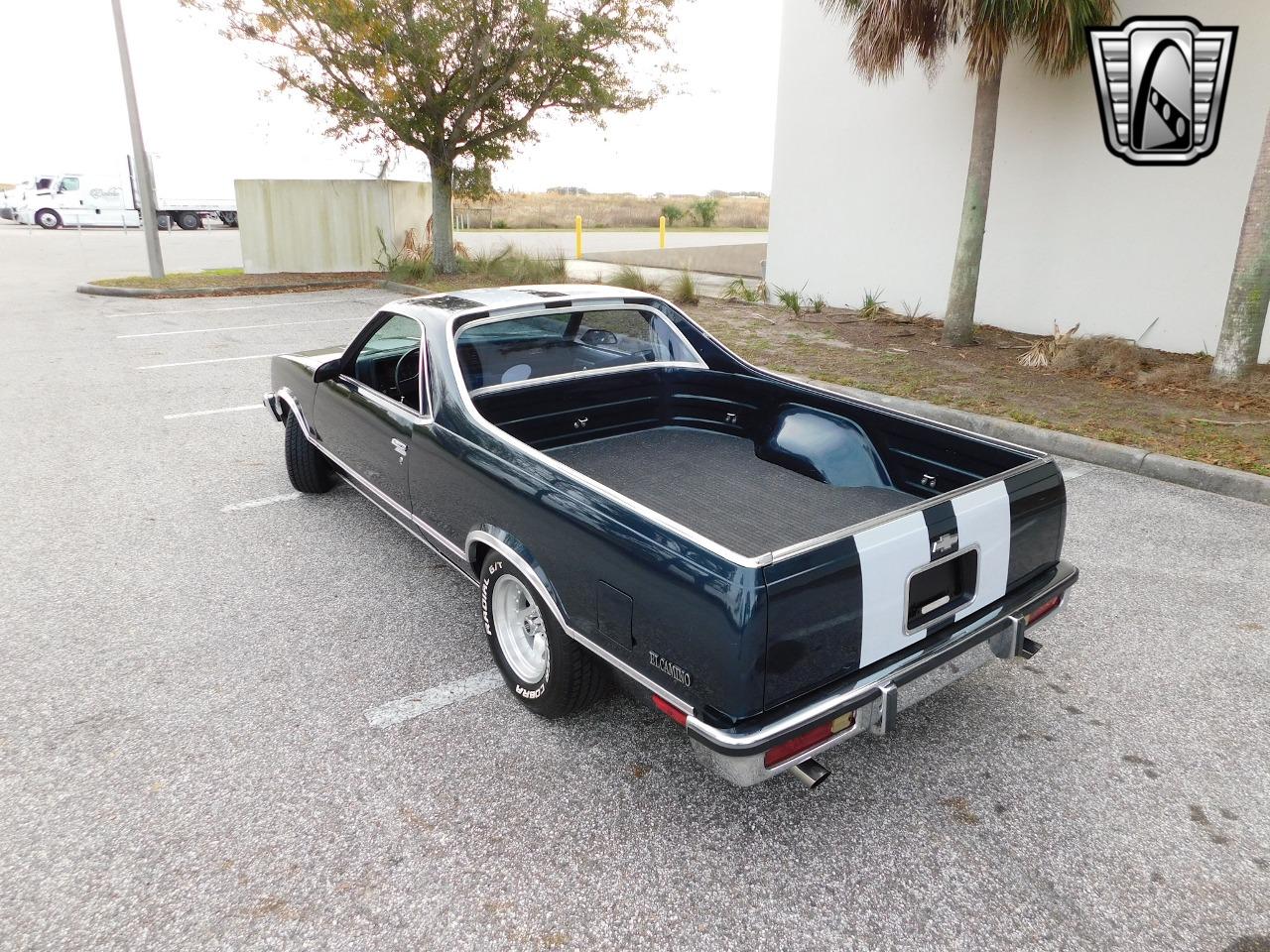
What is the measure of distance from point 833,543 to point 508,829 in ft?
4.30

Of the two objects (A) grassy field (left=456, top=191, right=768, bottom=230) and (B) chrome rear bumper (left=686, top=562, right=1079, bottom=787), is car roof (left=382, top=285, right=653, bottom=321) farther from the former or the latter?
(A) grassy field (left=456, top=191, right=768, bottom=230)

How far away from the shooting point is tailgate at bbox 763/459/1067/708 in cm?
220

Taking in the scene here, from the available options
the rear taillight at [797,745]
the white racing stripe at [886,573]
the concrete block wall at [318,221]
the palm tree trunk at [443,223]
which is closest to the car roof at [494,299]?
the white racing stripe at [886,573]

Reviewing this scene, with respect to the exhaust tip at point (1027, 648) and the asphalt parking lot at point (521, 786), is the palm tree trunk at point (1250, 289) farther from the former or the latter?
the exhaust tip at point (1027, 648)

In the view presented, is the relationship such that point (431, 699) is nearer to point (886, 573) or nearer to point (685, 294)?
point (886, 573)

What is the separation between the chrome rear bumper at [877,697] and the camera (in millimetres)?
2184

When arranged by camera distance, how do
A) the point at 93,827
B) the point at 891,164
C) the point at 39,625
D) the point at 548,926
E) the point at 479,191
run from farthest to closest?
the point at 479,191, the point at 891,164, the point at 39,625, the point at 93,827, the point at 548,926

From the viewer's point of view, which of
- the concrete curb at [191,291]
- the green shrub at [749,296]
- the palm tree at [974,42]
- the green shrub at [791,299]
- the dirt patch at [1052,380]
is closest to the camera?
the dirt patch at [1052,380]

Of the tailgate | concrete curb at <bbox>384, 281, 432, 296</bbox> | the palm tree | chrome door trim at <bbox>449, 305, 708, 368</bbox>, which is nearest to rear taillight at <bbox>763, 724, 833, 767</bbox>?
the tailgate

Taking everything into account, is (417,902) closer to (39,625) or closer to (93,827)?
(93,827)

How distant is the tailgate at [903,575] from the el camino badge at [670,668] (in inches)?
8.6

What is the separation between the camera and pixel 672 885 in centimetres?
232

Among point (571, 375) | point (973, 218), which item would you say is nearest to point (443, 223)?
point (973, 218)

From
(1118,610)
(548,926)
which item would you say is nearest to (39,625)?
(548,926)
